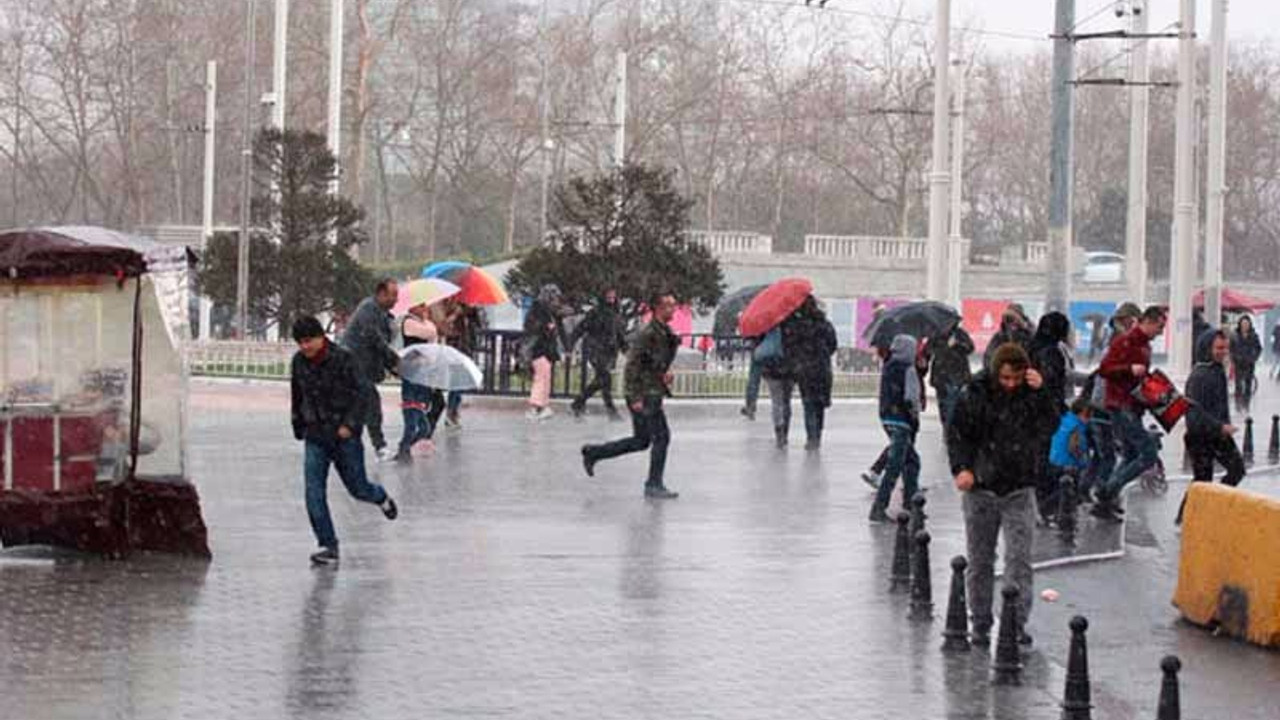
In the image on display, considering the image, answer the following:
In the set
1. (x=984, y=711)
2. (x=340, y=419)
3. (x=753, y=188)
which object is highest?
(x=753, y=188)

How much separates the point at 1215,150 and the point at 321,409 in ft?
96.5

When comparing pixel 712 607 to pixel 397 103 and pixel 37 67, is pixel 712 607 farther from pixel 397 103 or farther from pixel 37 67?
pixel 397 103

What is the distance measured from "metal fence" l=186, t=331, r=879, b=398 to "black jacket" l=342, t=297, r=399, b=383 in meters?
11.1

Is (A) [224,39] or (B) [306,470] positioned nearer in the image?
(B) [306,470]

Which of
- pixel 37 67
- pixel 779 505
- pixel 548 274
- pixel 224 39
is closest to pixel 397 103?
pixel 224 39

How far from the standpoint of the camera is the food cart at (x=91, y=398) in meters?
15.5

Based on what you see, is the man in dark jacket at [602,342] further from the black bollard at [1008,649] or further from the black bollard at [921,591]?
the black bollard at [1008,649]

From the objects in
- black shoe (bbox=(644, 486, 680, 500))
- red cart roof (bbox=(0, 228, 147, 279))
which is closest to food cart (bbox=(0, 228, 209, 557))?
red cart roof (bbox=(0, 228, 147, 279))

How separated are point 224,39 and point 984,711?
74.9 meters

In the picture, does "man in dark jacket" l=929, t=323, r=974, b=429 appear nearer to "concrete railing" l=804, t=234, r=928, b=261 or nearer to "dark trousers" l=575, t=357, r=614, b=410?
"dark trousers" l=575, t=357, r=614, b=410

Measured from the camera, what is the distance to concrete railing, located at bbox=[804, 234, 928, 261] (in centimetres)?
7675

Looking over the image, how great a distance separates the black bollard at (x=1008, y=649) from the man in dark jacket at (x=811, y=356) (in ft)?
51.1

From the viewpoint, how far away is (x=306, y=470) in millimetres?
16125

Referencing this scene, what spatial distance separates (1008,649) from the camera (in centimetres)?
1214
